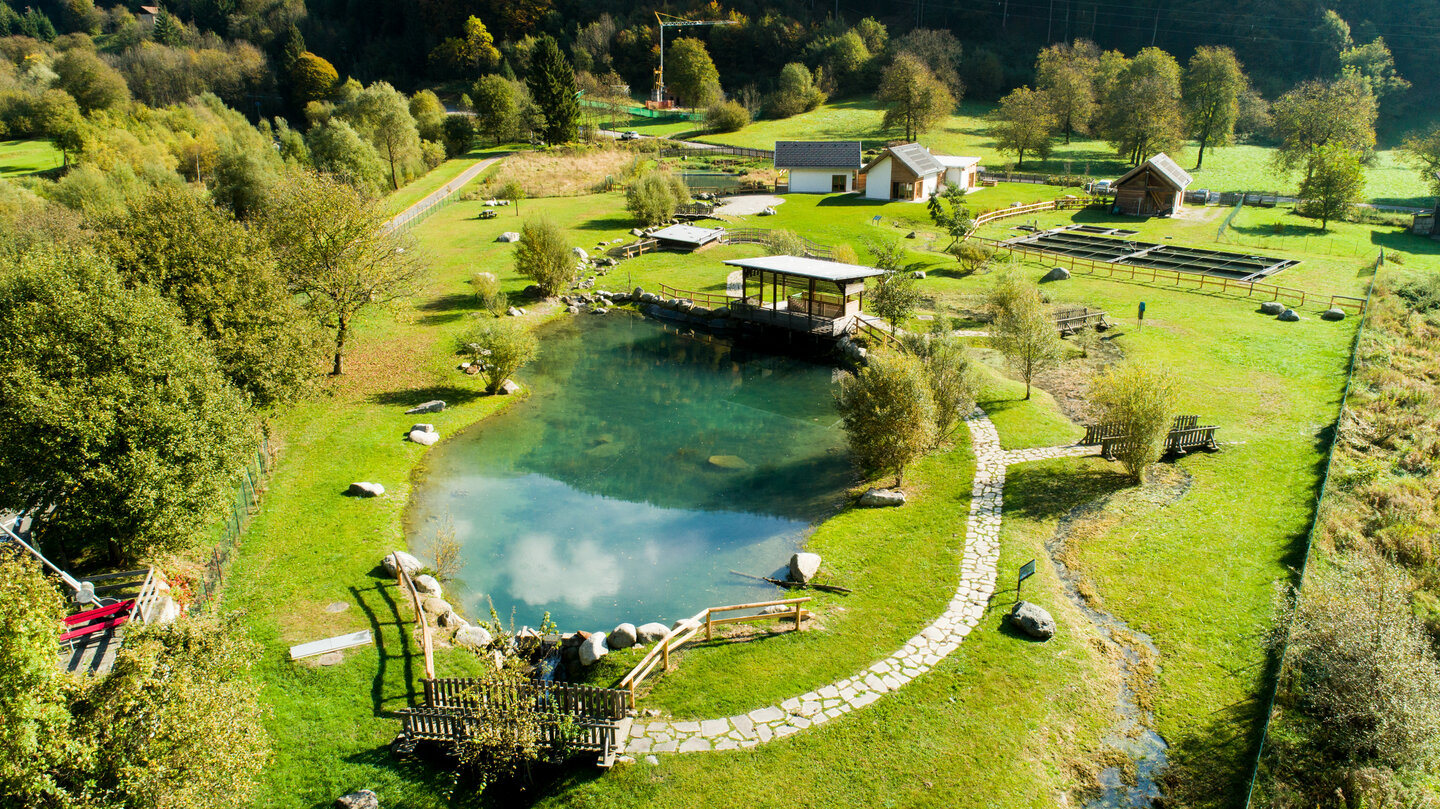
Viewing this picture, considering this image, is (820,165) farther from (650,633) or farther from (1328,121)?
(650,633)

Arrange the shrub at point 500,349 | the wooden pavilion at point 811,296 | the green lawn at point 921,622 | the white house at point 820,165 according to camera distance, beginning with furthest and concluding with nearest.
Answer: the white house at point 820,165, the wooden pavilion at point 811,296, the shrub at point 500,349, the green lawn at point 921,622

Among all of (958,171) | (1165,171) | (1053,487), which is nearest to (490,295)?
(1053,487)

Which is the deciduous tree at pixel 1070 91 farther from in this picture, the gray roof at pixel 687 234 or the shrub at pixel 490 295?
the shrub at pixel 490 295

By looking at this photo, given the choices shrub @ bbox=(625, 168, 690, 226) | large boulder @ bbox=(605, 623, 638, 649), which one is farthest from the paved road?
large boulder @ bbox=(605, 623, 638, 649)

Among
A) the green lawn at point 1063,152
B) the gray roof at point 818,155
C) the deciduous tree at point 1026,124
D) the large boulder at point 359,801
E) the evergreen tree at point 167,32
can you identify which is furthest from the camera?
the evergreen tree at point 167,32

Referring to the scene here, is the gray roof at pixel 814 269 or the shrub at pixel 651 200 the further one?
the shrub at pixel 651 200

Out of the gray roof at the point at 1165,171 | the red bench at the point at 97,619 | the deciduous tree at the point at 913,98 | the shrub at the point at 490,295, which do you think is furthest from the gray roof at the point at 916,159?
the red bench at the point at 97,619

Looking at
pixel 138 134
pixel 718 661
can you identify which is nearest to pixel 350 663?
pixel 718 661
